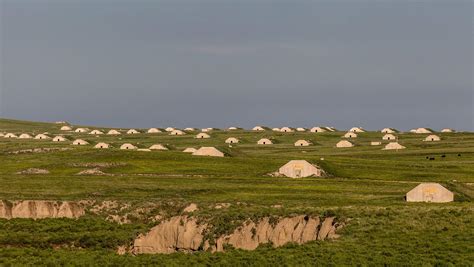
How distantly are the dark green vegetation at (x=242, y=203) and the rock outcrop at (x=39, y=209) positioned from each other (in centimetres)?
220

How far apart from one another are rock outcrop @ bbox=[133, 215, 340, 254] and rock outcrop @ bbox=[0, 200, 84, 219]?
9.99 meters

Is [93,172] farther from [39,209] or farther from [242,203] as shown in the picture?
[242,203]

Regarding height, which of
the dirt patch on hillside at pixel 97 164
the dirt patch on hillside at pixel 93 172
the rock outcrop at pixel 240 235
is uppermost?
the dirt patch on hillside at pixel 97 164

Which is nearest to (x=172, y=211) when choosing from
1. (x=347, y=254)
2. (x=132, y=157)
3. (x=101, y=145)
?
(x=347, y=254)

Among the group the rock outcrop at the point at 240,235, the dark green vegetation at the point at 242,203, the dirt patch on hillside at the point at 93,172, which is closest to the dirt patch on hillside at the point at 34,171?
the dark green vegetation at the point at 242,203

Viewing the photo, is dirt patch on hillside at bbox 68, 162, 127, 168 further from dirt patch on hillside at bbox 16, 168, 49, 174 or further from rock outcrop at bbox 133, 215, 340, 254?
rock outcrop at bbox 133, 215, 340, 254

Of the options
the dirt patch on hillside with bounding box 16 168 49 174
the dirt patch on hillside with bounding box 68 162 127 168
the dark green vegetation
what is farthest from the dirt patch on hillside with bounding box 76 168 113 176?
the dirt patch on hillside with bounding box 16 168 49 174

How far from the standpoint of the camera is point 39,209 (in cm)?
6906

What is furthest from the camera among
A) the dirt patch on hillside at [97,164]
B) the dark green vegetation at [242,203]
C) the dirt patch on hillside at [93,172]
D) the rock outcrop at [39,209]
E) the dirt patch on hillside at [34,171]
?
the dirt patch on hillside at [97,164]

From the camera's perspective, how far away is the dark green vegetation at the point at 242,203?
4988cm

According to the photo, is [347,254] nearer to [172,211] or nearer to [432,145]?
[172,211]

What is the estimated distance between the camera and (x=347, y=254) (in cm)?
4894

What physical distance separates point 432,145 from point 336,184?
3259 inches

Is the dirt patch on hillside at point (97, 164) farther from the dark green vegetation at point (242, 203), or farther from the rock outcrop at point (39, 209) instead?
the rock outcrop at point (39, 209)
